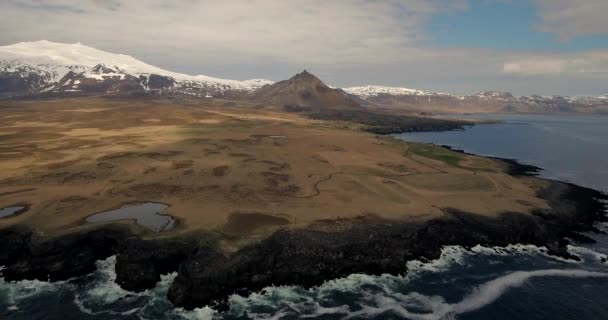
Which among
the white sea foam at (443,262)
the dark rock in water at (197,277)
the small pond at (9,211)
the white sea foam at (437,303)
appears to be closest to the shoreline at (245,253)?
the dark rock in water at (197,277)

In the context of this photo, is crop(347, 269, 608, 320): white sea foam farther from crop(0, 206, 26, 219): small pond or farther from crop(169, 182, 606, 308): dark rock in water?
crop(0, 206, 26, 219): small pond

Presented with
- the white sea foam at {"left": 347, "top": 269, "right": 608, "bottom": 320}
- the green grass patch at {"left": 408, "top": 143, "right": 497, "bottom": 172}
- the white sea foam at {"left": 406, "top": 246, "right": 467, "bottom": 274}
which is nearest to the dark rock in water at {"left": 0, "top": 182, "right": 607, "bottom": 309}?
the white sea foam at {"left": 406, "top": 246, "right": 467, "bottom": 274}

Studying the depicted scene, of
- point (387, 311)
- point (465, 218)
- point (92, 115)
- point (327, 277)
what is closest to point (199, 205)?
point (327, 277)

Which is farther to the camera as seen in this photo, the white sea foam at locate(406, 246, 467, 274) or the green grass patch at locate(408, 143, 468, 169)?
the green grass patch at locate(408, 143, 468, 169)

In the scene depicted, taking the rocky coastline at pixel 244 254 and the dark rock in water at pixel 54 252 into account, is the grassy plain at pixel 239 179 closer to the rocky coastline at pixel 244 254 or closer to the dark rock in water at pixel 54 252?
the dark rock in water at pixel 54 252

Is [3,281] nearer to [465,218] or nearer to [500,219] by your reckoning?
[465,218]

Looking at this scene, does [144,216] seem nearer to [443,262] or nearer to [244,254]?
[244,254]
